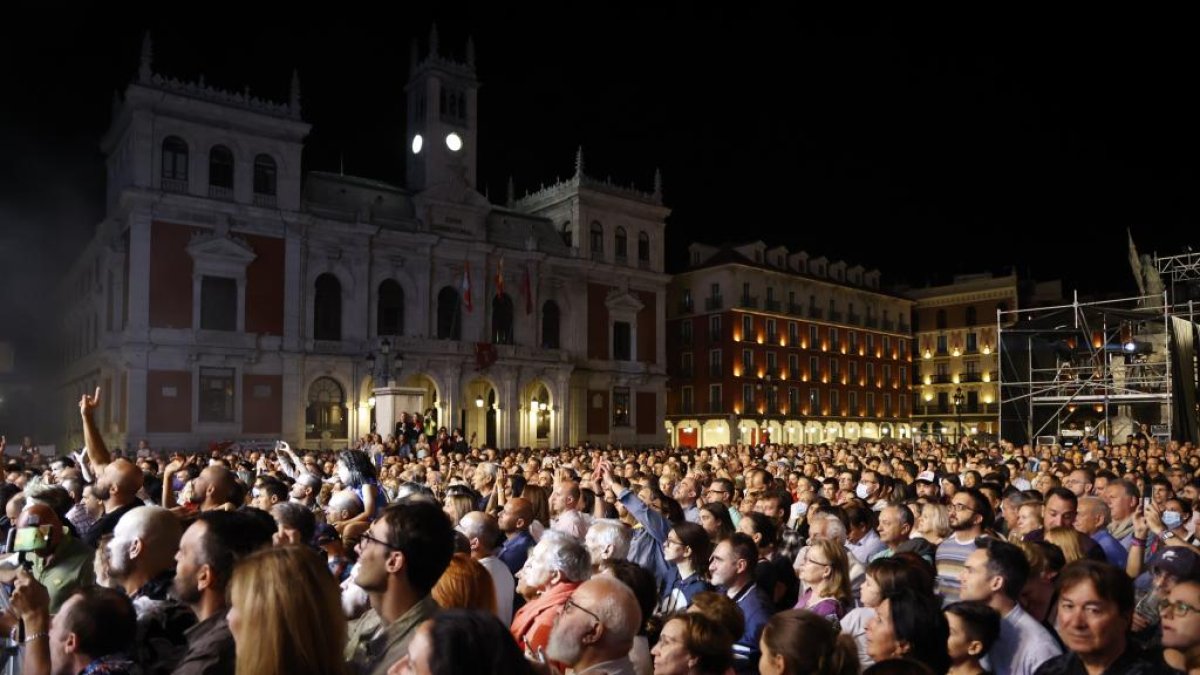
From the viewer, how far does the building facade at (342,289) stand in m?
35.5

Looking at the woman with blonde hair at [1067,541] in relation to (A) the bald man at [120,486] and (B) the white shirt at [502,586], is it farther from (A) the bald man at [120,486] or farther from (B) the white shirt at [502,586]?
(A) the bald man at [120,486]

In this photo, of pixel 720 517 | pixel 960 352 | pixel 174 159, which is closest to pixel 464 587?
pixel 720 517

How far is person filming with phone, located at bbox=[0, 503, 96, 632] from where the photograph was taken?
490 cm

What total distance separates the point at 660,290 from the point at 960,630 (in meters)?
48.1

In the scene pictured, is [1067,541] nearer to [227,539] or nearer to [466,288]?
[227,539]

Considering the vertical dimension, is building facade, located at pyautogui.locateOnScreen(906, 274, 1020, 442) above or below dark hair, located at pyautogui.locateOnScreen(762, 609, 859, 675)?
above

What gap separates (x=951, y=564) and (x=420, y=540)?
4.22 m

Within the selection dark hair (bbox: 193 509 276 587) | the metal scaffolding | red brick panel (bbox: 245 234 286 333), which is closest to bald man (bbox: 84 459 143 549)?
dark hair (bbox: 193 509 276 587)

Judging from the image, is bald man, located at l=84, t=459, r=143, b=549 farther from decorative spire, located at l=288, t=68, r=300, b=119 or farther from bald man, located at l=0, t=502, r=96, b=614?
decorative spire, located at l=288, t=68, r=300, b=119

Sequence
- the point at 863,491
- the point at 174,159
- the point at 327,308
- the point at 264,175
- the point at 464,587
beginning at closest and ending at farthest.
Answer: the point at 464,587, the point at 863,491, the point at 174,159, the point at 264,175, the point at 327,308

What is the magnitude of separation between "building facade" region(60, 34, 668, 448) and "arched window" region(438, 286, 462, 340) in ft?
0.25

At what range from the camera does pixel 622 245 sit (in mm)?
50906

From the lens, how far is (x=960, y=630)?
4195 millimetres

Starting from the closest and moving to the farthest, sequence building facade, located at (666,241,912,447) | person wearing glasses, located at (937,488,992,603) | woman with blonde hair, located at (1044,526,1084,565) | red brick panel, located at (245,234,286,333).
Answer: woman with blonde hair, located at (1044,526,1084,565) → person wearing glasses, located at (937,488,992,603) → red brick panel, located at (245,234,286,333) → building facade, located at (666,241,912,447)
